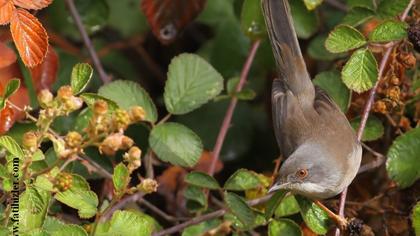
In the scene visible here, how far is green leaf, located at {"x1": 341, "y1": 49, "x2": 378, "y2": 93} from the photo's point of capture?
2.95 metres

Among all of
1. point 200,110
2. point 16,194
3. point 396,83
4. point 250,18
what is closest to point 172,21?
point 250,18

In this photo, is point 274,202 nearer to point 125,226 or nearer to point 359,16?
point 125,226

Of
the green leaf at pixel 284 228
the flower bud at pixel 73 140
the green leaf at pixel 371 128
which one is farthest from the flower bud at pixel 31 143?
the green leaf at pixel 371 128

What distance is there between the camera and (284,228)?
9.45 ft

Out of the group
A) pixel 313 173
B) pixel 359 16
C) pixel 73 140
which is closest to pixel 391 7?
pixel 359 16

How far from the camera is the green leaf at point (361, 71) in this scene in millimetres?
2945

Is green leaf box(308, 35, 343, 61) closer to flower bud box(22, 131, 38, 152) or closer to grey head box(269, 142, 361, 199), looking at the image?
grey head box(269, 142, 361, 199)

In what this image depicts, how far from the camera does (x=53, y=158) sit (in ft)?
10.00

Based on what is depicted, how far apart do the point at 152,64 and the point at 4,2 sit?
2068 millimetres

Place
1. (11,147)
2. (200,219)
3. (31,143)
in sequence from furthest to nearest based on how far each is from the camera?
(200,219)
(11,147)
(31,143)

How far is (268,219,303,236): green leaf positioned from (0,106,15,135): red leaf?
102 centimetres

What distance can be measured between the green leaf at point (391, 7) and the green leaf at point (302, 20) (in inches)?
16.9

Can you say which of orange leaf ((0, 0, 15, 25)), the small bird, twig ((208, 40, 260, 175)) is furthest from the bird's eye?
orange leaf ((0, 0, 15, 25))

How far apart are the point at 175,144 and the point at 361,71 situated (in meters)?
0.76
